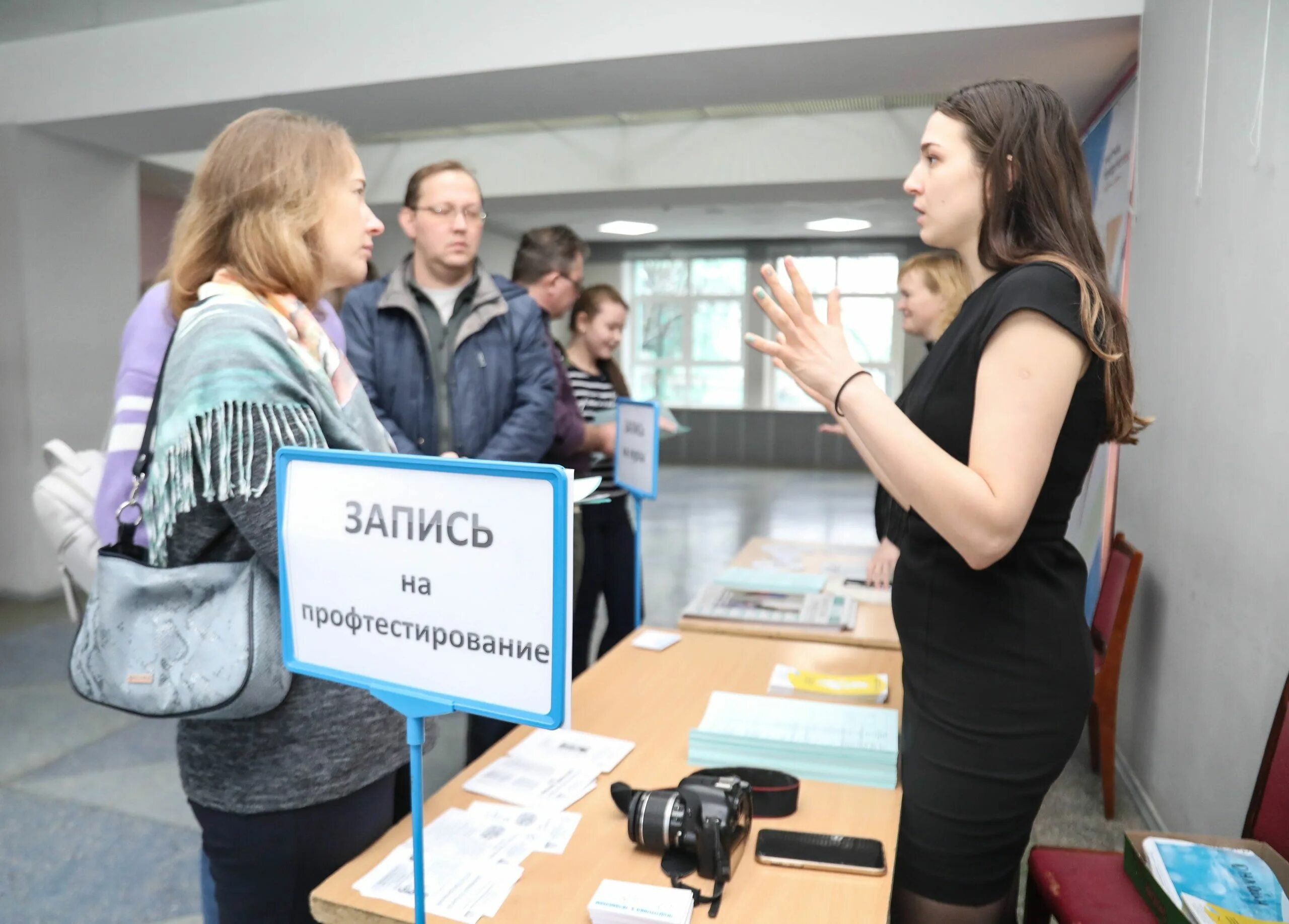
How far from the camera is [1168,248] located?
8.80ft

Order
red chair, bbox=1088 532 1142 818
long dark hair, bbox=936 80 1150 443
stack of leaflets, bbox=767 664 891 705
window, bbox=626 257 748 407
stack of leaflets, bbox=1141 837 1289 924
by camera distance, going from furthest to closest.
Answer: window, bbox=626 257 748 407 → red chair, bbox=1088 532 1142 818 → stack of leaflets, bbox=767 664 891 705 → stack of leaflets, bbox=1141 837 1289 924 → long dark hair, bbox=936 80 1150 443

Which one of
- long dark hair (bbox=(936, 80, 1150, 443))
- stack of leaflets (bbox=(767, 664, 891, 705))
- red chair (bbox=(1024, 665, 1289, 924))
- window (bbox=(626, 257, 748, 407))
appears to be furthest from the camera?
window (bbox=(626, 257, 748, 407))

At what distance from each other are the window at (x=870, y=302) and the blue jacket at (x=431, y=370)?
373 inches

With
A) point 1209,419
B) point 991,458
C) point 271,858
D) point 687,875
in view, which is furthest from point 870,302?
point 271,858

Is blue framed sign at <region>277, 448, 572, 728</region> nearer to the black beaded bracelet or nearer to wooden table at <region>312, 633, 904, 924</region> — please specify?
wooden table at <region>312, 633, 904, 924</region>

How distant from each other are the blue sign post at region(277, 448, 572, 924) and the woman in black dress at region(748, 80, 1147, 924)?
449 mm

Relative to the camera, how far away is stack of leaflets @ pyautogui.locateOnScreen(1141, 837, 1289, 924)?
1.23 m

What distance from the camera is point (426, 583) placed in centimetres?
86

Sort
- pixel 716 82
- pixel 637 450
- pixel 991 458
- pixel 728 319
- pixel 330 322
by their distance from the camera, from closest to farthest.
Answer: pixel 991 458, pixel 330 322, pixel 637 450, pixel 716 82, pixel 728 319

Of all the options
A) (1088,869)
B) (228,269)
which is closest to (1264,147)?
(1088,869)

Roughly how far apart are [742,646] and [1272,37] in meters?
1.75

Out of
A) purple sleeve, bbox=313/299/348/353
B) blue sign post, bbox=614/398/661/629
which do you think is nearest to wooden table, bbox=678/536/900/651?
blue sign post, bbox=614/398/661/629

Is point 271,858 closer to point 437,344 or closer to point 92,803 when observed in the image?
point 437,344

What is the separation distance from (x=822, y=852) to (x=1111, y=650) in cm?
195
